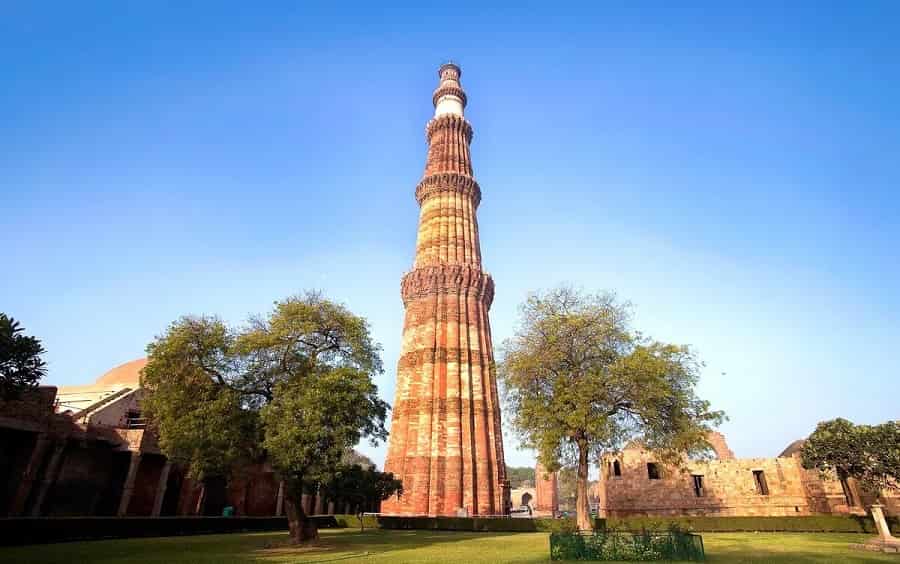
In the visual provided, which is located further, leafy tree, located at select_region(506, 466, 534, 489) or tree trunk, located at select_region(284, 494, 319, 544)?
leafy tree, located at select_region(506, 466, 534, 489)

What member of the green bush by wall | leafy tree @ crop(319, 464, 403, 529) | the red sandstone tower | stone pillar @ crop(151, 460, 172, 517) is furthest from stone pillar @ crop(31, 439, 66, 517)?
the red sandstone tower

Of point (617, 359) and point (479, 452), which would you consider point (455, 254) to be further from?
point (617, 359)

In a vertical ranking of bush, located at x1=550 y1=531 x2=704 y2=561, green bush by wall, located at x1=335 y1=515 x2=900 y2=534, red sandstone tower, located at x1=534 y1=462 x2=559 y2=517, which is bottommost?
bush, located at x1=550 y1=531 x2=704 y2=561

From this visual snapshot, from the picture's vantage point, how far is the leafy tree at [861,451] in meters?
24.1

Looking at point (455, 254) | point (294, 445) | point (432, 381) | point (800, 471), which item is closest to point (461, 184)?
point (455, 254)

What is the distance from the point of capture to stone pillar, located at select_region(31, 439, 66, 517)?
23938 millimetres

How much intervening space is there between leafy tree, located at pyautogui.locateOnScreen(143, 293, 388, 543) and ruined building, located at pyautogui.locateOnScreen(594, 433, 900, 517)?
21.1 metres

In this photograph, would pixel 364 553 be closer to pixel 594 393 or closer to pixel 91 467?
pixel 594 393

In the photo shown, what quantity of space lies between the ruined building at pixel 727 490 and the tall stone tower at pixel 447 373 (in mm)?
8815

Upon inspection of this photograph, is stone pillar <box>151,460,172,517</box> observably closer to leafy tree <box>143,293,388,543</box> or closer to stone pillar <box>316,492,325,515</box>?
leafy tree <box>143,293,388,543</box>

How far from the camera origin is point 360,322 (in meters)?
22.4

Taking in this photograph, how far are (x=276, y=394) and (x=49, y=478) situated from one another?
13704 millimetres

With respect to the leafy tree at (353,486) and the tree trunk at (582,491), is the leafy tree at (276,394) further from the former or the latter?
the tree trunk at (582,491)

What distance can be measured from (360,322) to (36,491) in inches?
705
